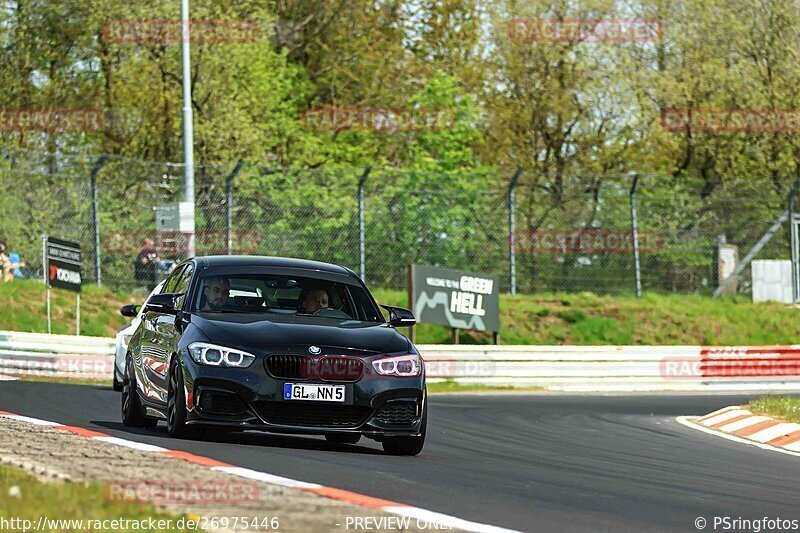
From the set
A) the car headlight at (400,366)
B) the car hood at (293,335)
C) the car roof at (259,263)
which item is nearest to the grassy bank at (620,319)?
the car roof at (259,263)

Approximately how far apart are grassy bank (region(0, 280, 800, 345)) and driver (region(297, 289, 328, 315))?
17.1 meters

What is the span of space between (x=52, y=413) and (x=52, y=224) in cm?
1473

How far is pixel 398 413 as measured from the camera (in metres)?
10.5

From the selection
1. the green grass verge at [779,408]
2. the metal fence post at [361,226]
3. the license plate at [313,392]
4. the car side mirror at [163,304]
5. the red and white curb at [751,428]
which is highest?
the metal fence post at [361,226]

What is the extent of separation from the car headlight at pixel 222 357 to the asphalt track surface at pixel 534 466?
562 millimetres

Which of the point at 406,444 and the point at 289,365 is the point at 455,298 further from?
the point at 289,365

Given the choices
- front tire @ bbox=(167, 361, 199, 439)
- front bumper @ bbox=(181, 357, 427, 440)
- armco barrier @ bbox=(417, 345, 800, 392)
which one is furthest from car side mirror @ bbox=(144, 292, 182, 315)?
armco barrier @ bbox=(417, 345, 800, 392)

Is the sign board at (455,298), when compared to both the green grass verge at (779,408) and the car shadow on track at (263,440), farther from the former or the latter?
the car shadow on track at (263,440)

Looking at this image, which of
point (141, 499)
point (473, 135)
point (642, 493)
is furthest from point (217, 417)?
point (473, 135)

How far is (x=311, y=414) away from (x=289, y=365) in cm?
37

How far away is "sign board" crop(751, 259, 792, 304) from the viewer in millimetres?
33656

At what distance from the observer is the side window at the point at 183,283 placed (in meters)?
11.2

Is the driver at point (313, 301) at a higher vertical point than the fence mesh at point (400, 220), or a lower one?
lower

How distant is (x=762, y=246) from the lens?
34.2 m
